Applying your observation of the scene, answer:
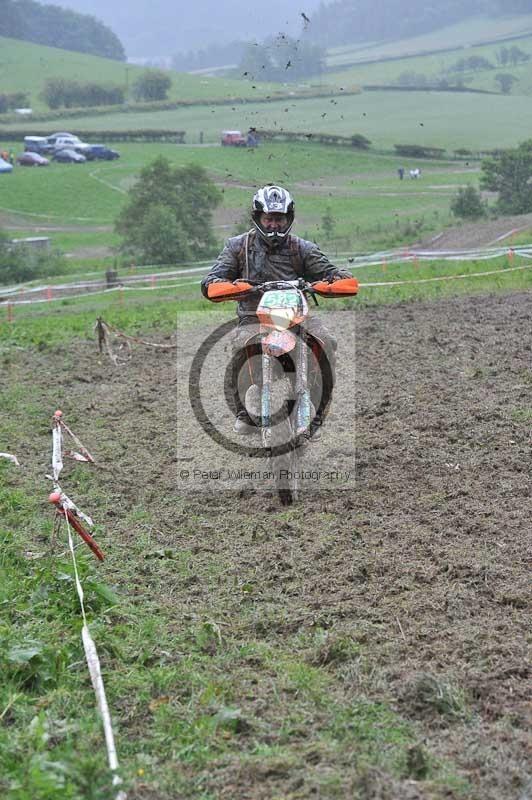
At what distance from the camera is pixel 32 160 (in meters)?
68.0

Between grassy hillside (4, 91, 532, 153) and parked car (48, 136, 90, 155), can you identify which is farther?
parked car (48, 136, 90, 155)

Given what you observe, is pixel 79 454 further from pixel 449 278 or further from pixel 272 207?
pixel 449 278

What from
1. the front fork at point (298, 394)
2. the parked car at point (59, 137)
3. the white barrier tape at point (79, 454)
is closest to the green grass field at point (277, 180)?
the parked car at point (59, 137)

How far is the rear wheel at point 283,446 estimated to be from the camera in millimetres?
7688

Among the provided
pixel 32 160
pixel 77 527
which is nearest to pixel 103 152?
pixel 32 160

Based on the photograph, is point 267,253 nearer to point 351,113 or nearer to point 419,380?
point 419,380

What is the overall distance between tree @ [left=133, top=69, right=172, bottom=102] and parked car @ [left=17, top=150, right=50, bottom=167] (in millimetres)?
10411

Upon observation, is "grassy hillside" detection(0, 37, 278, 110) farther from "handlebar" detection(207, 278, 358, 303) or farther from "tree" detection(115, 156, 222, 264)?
"handlebar" detection(207, 278, 358, 303)

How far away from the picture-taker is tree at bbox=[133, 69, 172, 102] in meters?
74.8

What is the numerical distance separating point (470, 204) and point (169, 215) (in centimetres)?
1223

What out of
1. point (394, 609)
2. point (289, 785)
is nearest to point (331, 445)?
point (394, 609)

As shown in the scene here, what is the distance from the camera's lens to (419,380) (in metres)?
11.3

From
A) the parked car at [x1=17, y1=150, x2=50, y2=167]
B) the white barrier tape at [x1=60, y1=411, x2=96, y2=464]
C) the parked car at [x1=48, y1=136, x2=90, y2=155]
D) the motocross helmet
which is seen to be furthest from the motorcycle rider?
the parked car at [x1=17, y1=150, x2=50, y2=167]

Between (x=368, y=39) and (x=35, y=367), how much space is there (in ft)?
233
